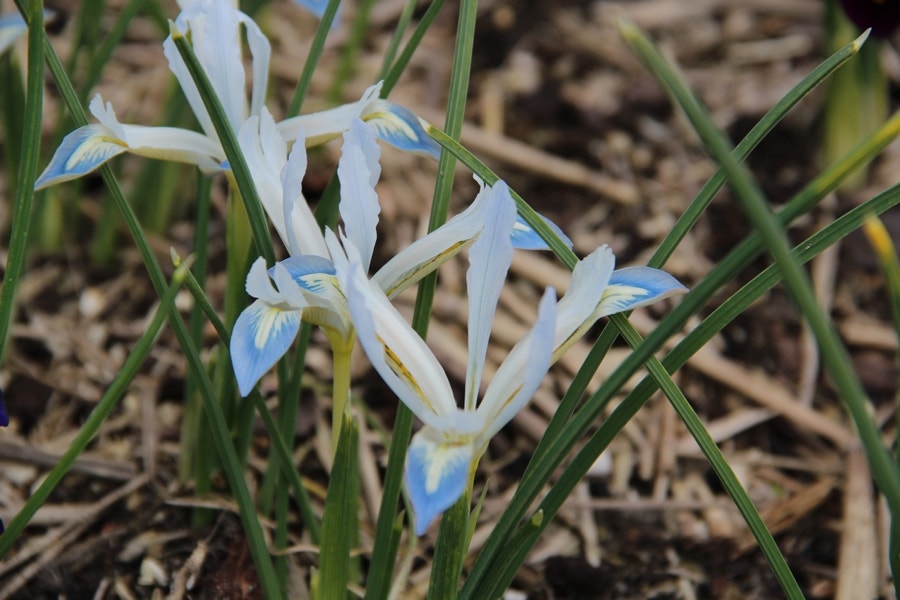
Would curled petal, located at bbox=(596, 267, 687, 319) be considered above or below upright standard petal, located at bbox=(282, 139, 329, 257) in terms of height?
above

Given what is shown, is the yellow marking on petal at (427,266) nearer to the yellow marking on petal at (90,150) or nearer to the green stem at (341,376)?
the green stem at (341,376)

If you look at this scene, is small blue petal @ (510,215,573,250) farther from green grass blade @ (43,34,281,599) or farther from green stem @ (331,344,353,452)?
green grass blade @ (43,34,281,599)

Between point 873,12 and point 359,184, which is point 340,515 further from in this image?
point 873,12

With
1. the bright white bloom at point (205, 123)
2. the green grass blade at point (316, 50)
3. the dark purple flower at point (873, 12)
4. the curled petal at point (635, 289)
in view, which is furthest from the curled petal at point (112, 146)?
the dark purple flower at point (873, 12)

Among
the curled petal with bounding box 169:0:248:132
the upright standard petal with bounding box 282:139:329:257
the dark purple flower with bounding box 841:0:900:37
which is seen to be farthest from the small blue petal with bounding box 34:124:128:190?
the dark purple flower with bounding box 841:0:900:37

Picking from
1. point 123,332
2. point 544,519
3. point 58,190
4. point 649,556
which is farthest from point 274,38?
point 544,519

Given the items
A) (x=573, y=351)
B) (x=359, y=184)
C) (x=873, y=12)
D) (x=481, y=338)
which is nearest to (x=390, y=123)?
(x=359, y=184)
